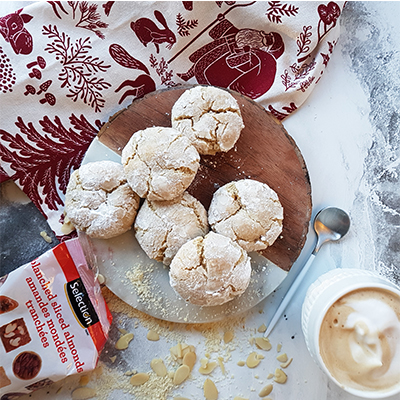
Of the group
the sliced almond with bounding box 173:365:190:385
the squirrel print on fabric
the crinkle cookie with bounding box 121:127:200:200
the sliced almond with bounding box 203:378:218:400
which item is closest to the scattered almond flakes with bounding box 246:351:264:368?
the sliced almond with bounding box 203:378:218:400

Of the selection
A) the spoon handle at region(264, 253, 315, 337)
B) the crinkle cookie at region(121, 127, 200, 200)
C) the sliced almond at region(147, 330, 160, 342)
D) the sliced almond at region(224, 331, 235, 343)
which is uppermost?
the crinkle cookie at region(121, 127, 200, 200)

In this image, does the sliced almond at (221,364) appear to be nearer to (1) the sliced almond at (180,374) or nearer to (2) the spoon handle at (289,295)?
(1) the sliced almond at (180,374)

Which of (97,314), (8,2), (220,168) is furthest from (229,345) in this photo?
(8,2)

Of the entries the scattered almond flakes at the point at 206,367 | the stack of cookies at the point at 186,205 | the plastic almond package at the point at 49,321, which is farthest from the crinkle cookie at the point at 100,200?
the scattered almond flakes at the point at 206,367

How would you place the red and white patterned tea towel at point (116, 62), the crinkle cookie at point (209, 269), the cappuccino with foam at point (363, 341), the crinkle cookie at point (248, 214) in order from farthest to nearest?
1. the red and white patterned tea towel at point (116, 62)
2. the crinkle cookie at point (248, 214)
3. the crinkle cookie at point (209, 269)
4. the cappuccino with foam at point (363, 341)

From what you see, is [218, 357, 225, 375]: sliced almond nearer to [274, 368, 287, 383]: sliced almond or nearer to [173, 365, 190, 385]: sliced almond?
[173, 365, 190, 385]: sliced almond

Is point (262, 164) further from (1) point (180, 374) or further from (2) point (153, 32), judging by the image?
(1) point (180, 374)
